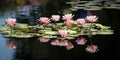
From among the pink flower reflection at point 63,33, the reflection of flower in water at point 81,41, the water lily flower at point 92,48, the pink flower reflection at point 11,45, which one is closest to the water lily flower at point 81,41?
the reflection of flower in water at point 81,41

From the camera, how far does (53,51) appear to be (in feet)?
14.4

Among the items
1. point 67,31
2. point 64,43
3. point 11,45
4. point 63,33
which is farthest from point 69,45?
point 11,45

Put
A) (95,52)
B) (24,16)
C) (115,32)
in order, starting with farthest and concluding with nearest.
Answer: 1. (24,16)
2. (115,32)
3. (95,52)

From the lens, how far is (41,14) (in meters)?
6.89

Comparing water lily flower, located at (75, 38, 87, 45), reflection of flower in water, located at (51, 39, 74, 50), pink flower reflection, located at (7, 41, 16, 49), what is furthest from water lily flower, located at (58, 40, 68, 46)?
pink flower reflection, located at (7, 41, 16, 49)

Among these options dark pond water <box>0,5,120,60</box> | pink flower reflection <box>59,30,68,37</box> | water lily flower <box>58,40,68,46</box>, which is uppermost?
pink flower reflection <box>59,30,68,37</box>

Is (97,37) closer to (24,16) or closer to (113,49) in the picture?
(113,49)

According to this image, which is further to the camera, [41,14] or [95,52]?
[41,14]

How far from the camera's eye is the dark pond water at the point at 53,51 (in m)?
4.20

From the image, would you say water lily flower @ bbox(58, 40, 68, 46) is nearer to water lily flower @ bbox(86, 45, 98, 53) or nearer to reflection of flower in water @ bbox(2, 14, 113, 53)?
reflection of flower in water @ bbox(2, 14, 113, 53)

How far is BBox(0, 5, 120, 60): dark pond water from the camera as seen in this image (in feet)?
13.8

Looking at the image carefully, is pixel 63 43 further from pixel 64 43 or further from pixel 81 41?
pixel 81 41

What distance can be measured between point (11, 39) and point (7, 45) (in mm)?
180

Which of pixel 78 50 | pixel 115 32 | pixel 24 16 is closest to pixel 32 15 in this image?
pixel 24 16
